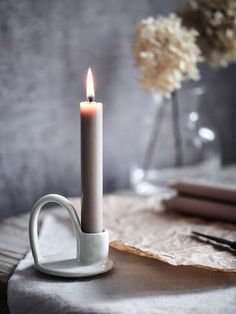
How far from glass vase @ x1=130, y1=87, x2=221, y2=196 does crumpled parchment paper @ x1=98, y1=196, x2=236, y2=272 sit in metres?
0.12

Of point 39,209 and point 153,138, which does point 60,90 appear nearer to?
point 153,138

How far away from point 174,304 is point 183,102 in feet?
2.40

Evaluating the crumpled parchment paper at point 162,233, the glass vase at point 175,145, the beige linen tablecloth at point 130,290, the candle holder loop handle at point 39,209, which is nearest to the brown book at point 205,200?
the crumpled parchment paper at point 162,233

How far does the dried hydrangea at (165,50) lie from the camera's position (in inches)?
51.0

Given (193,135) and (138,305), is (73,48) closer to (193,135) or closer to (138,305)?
(193,135)

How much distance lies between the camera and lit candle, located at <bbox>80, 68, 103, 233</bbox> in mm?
880

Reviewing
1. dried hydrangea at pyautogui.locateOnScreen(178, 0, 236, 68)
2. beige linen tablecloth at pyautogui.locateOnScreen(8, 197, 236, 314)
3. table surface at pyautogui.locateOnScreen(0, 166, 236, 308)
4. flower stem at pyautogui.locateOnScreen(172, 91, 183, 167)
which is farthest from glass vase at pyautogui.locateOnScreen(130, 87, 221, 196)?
beige linen tablecloth at pyautogui.locateOnScreen(8, 197, 236, 314)

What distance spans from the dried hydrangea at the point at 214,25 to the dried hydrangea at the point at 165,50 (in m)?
0.07

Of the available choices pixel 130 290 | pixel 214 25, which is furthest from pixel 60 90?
pixel 130 290

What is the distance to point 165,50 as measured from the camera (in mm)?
1300

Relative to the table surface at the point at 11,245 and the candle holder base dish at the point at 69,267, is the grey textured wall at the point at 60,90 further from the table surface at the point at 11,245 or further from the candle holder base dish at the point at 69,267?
the candle holder base dish at the point at 69,267

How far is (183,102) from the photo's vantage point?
1.45 m

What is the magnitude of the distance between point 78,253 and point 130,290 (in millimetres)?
109

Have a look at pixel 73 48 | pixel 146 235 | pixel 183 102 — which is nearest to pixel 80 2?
pixel 73 48
